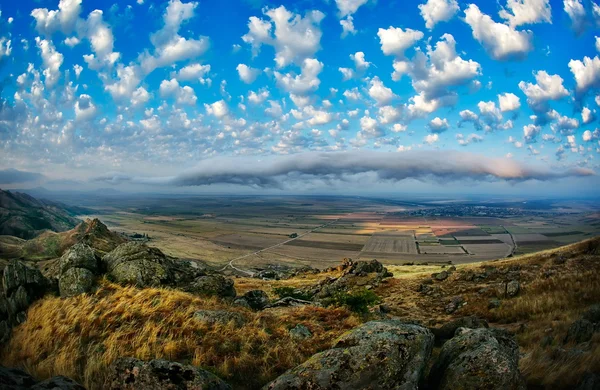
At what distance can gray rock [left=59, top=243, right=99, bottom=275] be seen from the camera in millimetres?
14100

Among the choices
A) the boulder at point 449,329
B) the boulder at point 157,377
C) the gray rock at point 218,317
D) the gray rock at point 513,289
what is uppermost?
the boulder at point 157,377

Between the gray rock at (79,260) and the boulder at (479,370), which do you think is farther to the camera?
the gray rock at (79,260)

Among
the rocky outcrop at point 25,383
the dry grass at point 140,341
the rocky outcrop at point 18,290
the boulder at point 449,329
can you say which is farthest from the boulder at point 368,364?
the rocky outcrop at point 18,290

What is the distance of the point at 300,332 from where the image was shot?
34.4 ft

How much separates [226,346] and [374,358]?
15.8 ft

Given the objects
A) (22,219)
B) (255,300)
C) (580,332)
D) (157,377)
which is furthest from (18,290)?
(22,219)

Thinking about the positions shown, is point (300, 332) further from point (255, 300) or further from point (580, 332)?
point (255, 300)

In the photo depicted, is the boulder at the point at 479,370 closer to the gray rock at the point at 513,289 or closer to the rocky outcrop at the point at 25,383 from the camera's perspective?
the rocky outcrop at the point at 25,383

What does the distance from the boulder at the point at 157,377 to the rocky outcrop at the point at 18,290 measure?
6.66 meters

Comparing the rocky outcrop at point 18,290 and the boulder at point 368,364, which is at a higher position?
the boulder at point 368,364

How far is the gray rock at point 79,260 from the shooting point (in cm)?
1410

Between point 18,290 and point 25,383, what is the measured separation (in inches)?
349

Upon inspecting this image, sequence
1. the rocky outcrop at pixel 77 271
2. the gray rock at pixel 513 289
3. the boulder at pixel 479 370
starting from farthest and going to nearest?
the gray rock at pixel 513 289 < the rocky outcrop at pixel 77 271 < the boulder at pixel 479 370

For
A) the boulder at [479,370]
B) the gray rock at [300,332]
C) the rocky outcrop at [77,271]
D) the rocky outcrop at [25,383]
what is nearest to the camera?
the rocky outcrop at [25,383]
